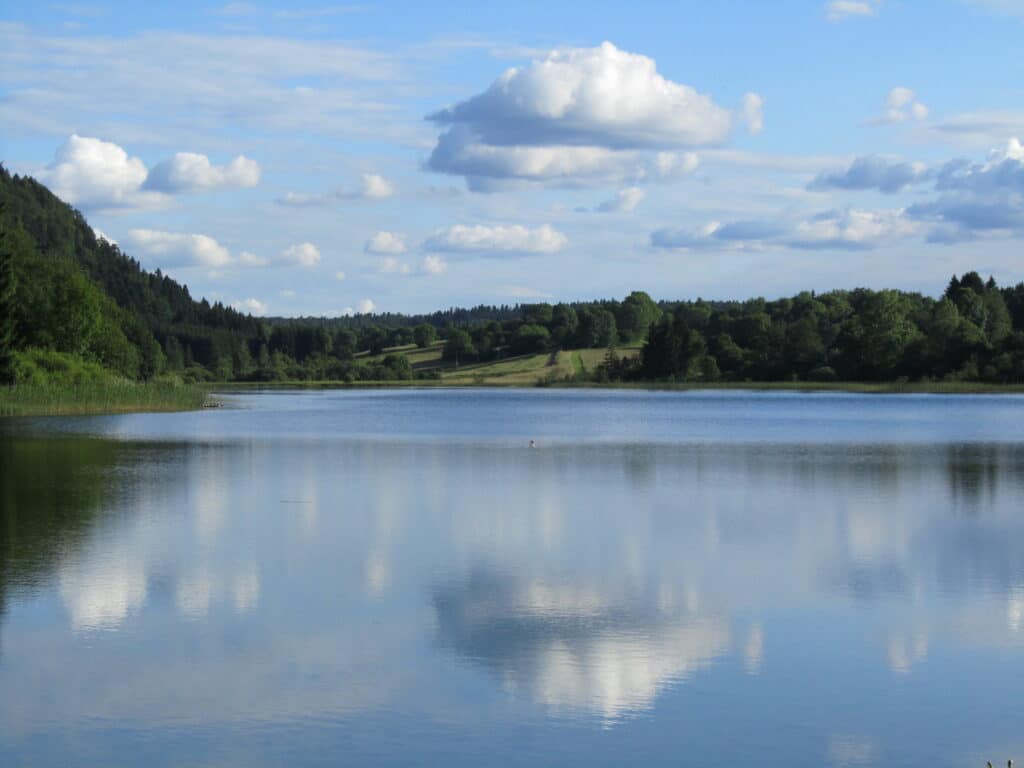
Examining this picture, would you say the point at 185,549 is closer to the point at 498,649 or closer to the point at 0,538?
the point at 0,538

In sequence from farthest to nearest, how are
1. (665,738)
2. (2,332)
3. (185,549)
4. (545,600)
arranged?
(2,332) → (185,549) → (545,600) → (665,738)

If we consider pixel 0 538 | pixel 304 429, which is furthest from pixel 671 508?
pixel 304 429

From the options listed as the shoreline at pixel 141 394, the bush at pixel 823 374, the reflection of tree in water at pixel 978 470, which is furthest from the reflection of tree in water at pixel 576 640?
the bush at pixel 823 374

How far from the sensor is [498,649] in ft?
39.0

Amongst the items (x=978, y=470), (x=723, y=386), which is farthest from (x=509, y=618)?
(x=723, y=386)

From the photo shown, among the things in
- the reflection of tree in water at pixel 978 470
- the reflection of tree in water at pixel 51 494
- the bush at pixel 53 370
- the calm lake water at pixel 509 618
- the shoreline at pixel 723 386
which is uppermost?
the bush at pixel 53 370

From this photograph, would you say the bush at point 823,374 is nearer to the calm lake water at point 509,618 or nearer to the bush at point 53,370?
the bush at point 53,370

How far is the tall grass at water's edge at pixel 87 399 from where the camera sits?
196 feet

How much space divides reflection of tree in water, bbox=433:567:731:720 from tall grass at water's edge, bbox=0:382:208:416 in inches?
1914

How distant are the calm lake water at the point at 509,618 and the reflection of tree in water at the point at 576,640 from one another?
5cm

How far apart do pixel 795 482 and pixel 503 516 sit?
8915 mm

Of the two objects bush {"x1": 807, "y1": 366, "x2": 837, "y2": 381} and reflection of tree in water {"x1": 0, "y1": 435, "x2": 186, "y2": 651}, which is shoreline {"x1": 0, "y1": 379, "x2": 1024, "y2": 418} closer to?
bush {"x1": 807, "y1": 366, "x2": 837, "y2": 381}

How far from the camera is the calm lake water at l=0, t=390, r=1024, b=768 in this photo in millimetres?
9367

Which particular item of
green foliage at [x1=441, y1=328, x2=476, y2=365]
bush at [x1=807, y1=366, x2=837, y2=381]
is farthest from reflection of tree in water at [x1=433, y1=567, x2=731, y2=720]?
green foliage at [x1=441, y1=328, x2=476, y2=365]
